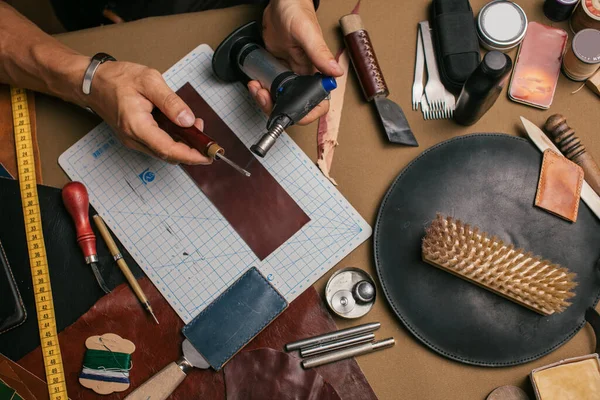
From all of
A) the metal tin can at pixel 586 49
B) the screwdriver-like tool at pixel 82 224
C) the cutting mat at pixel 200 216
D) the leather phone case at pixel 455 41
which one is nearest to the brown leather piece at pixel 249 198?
the cutting mat at pixel 200 216

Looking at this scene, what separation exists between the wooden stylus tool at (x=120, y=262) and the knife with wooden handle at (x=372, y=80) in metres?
0.63

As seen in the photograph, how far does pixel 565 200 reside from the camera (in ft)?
3.45

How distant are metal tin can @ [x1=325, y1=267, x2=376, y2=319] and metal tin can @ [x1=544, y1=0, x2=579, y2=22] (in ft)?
2.38

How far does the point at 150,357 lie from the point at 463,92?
0.86m

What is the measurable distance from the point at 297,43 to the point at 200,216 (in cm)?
42

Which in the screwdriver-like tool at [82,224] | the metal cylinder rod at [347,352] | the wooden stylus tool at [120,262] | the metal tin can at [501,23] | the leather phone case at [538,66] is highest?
the screwdriver-like tool at [82,224]

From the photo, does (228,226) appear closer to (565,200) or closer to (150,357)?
(150,357)

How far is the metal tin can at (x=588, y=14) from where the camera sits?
1093 millimetres

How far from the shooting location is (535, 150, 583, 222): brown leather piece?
3.45 ft

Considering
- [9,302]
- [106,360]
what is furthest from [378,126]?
[9,302]

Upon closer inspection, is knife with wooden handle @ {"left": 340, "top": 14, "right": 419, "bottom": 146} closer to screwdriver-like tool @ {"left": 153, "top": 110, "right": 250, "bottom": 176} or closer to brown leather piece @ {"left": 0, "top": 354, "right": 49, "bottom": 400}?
screwdriver-like tool @ {"left": 153, "top": 110, "right": 250, "bottom": 176}

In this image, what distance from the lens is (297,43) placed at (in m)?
1.04

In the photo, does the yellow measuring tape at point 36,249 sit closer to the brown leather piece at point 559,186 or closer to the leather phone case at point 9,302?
the leather phone case at point 9,302

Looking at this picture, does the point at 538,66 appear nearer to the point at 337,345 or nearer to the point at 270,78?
the point at 270,78
